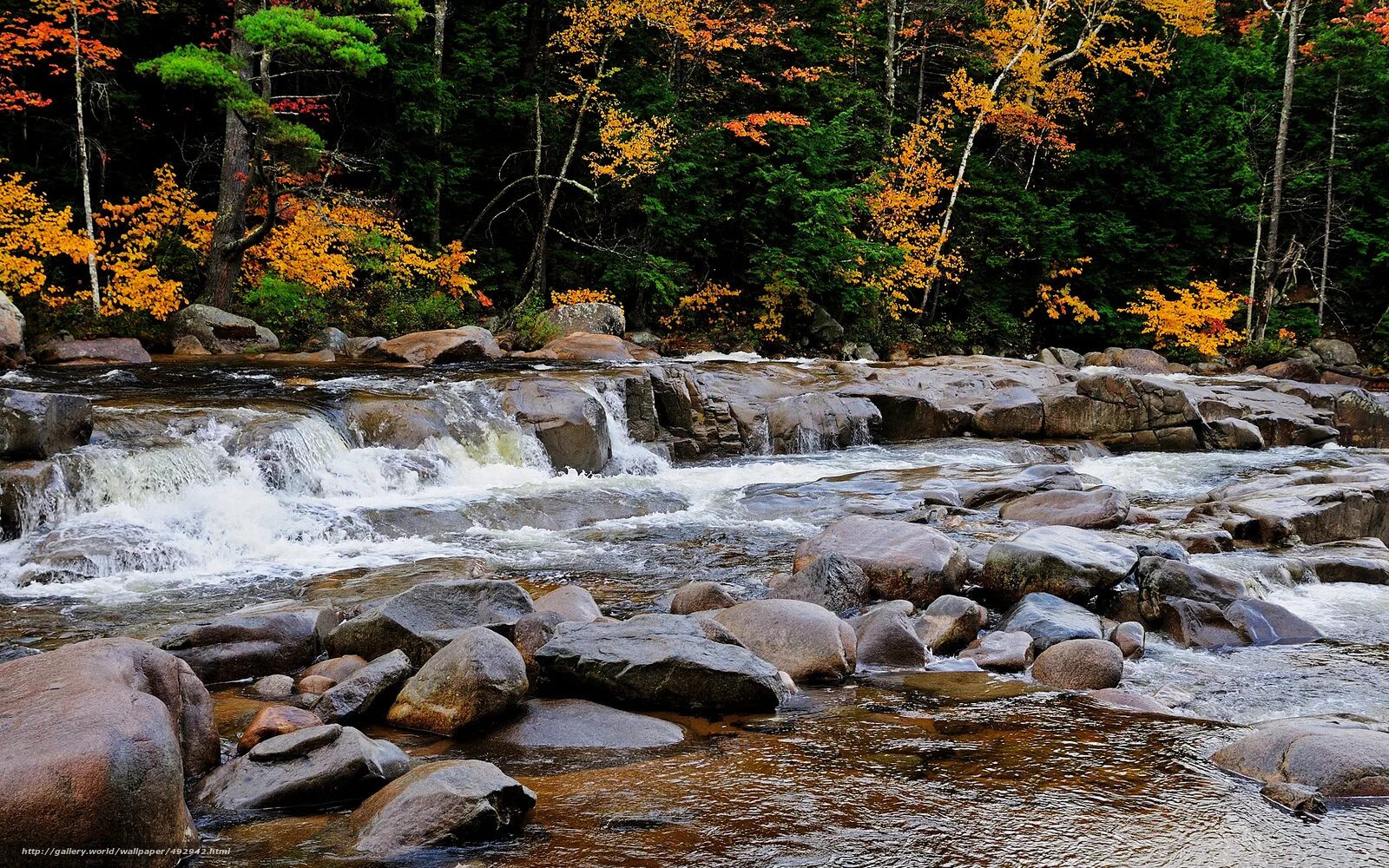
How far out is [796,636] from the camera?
497cm

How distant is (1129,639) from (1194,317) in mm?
20803

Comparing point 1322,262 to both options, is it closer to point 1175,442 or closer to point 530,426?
point 1175,442

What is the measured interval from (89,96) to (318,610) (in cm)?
1485

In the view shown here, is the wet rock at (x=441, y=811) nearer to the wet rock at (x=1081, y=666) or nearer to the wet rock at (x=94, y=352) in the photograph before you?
the wet rock at (x=1081, y=666)

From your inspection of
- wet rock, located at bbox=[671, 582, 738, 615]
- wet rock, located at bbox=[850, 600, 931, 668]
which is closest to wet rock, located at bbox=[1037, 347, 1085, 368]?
wet rock, located at bbox=[671, 582, 738, 615]

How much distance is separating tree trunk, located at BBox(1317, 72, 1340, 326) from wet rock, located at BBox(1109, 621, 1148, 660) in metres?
22.4

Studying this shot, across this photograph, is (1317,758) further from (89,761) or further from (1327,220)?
(1327,220)

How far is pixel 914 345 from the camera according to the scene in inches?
898

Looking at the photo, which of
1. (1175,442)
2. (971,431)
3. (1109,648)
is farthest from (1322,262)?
(1109,648)

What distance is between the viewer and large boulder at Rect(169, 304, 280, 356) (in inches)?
573

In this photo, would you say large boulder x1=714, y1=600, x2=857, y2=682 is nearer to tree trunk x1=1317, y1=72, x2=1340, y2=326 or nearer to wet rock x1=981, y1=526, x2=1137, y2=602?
wet rock x1=981, y1=526, x2=1137, y2=602

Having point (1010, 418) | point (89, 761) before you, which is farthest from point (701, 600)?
point (1010, 418)

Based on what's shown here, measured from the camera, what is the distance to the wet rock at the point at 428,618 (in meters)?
4.70

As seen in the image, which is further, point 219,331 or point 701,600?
point 219,331
